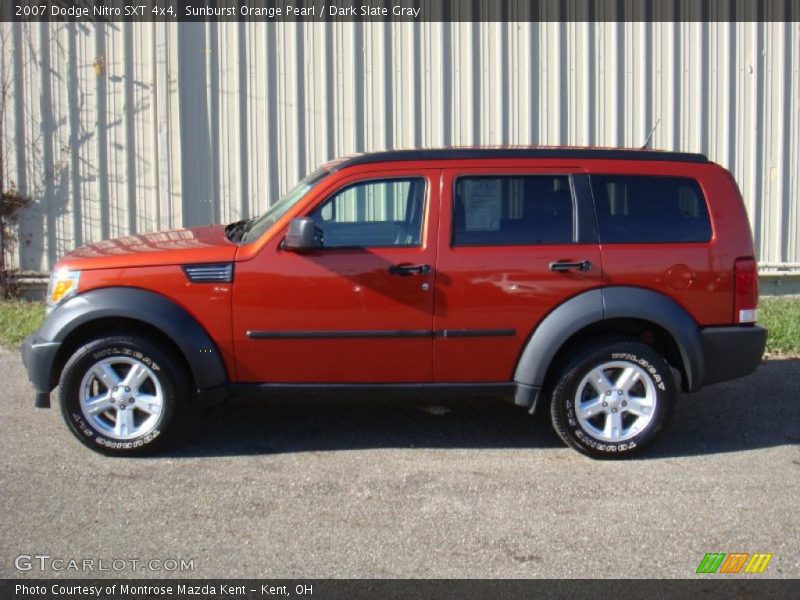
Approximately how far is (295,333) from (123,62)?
19.6 ft

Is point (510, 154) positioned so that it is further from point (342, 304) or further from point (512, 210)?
point (342, 304)

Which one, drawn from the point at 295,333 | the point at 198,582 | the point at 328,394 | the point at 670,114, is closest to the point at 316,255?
the point at 295,333

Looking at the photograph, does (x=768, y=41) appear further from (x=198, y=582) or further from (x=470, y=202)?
(x=198, y=582)

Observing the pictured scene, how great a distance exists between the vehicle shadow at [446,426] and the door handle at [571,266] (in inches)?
43.2

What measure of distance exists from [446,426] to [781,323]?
427 cm

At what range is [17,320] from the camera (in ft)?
30.4

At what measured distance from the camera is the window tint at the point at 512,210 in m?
5.68

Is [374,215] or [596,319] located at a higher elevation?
[374,215]

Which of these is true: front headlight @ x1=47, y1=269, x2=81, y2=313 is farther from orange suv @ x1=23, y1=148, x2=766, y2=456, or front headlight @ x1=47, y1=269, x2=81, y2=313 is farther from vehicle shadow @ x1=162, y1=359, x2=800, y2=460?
vehicle shadow @ x1=162, y1=359, x2=800, y2=460

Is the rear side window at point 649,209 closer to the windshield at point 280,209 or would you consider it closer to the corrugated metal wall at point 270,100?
the windshield at point 280,209

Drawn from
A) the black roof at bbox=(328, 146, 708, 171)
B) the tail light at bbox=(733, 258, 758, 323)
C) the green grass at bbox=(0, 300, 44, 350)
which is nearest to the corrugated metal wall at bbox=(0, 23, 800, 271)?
the green grass at bbox=(0, 300, 44, 350)

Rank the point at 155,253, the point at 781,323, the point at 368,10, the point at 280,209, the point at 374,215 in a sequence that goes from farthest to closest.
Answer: the point at 368,10, the point at 781,323, the point at 280,209, the point at 374,215, the point at 155,253

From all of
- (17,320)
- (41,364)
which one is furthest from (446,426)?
(17,320)

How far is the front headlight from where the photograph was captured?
223 inches
